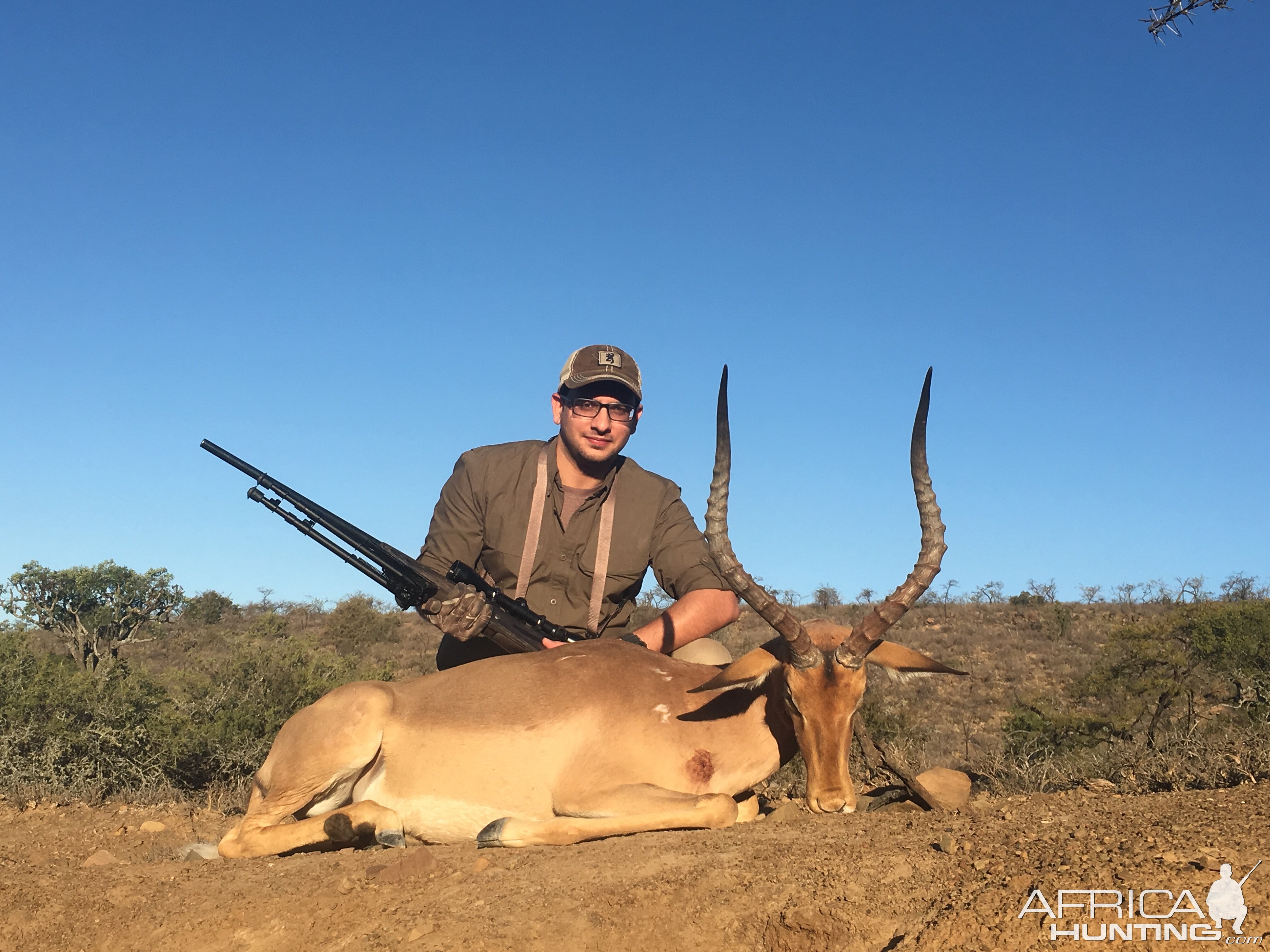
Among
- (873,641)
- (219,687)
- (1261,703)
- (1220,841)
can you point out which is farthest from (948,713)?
(1220,841)

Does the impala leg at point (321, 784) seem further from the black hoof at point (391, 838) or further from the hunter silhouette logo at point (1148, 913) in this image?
the hunter silhouette logo at point (1148, 913)

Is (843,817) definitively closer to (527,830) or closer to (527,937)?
(527,830)

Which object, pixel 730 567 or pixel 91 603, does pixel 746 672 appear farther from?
pixel 91 603

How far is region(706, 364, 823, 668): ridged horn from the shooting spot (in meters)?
5.31

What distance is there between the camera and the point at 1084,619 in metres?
29.1

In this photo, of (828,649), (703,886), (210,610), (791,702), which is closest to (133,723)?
(791,702)

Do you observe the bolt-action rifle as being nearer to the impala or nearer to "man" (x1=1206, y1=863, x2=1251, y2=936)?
the impala

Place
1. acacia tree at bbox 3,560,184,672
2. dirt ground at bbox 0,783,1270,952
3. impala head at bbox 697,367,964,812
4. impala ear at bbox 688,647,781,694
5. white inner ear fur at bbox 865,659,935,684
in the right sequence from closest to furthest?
dirt ground at bbox 0,783,1270,952
impala head at bbox 697,367,964,812
impala ear at bbox 688,647,781,694
white inner ear fur at bbox 865,659,935,684
acacia tree at bbox 3,560,184,672

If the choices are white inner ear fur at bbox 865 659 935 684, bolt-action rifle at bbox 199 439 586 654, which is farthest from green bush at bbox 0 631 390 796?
white inner ear fur at bbox 865 659 935 684

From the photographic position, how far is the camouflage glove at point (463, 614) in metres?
6.66

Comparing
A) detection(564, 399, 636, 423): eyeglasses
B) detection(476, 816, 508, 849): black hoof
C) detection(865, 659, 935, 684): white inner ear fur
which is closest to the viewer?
detection(476, 816, 508, 849): black hoof

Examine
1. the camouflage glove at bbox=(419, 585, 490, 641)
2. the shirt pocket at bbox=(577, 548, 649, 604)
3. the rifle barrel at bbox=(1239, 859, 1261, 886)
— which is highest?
the shirt pocket at bbox=(577, 548, 649, 604)

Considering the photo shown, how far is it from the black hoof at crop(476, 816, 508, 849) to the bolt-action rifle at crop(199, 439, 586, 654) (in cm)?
159

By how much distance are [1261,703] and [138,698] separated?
1008cm
